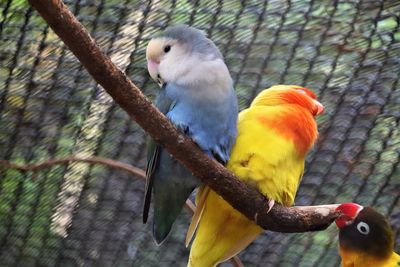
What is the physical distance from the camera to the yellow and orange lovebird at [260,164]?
1210 millimetres

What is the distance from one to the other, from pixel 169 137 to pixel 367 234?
64 cm

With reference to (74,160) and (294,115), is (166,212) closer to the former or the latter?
(294,115)

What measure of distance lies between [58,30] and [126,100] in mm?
150

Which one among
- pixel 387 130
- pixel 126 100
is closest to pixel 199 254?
pixel 126 100

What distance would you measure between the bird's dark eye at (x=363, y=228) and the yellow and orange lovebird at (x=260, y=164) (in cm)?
26

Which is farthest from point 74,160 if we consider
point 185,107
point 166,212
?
point 185,107

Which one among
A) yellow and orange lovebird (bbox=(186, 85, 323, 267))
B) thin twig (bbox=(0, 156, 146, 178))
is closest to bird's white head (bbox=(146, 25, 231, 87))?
yellow and orange lovebird (bbox=(186, 85, 323, 267))

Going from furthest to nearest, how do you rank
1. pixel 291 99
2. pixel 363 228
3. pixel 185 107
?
pixel 363 228 < pixel 291 99 < pixel 185 107

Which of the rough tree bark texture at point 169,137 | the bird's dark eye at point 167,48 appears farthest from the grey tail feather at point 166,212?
the bird's dark eye at point 167,48

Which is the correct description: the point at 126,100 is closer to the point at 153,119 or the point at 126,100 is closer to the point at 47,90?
the point at 153,119

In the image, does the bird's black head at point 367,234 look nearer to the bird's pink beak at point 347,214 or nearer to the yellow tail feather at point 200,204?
the bird's pink beak at point 347,214

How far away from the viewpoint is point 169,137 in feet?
3.40

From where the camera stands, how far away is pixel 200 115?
3.84 ft

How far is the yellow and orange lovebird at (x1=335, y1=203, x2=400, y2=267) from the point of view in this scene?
146 centimetres
